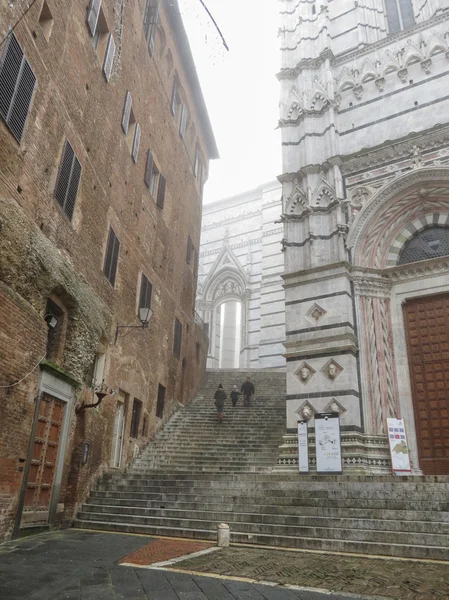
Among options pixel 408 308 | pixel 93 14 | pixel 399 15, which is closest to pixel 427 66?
pixel 399 15

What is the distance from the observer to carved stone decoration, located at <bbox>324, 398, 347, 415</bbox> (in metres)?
12.5

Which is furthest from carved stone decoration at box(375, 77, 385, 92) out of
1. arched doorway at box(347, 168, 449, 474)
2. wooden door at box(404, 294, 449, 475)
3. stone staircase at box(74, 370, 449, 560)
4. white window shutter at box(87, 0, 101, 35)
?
stone staircase at box(74, 370, 449, 560)

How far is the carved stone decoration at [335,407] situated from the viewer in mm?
12453

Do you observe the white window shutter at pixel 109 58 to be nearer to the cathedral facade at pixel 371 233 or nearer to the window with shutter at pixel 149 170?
the window with shutter at pixel 149 170

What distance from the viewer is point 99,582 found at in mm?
5055

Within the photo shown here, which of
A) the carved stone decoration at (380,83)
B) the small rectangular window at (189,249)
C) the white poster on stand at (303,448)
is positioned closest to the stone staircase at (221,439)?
the white poster on stand at (303,448)

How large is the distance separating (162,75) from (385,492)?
16865 millimetres

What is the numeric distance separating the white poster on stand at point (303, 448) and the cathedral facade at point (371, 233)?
729 mm

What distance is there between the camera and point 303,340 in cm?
1378

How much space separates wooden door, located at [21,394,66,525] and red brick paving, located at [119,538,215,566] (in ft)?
8.13

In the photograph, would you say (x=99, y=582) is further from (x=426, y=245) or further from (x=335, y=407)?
(x=426, y=245)

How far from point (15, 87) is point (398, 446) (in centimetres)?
1136

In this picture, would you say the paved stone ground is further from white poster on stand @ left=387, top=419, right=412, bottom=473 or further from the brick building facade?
white poster on stand @ left=387, top=419, right=412, bottom=473

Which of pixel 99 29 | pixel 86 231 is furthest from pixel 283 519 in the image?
pixel 99 29
